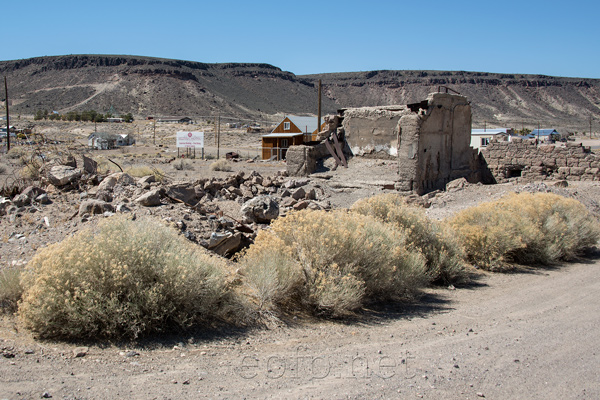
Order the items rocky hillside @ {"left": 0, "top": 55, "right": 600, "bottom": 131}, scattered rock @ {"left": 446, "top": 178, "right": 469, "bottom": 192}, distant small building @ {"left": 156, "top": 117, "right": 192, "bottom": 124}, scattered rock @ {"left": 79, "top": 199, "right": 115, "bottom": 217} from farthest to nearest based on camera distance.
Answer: rocky hillside @ {"left": 0, "top": 55, "right": 600, "bottom": 131} < distant small building @ {"left": 156, "top": 117, "right": 192, "bottom": 124} < scattered rock @ {"left": 446, "top": 178, "right": 469, "bottom": 192} < scattered rock @ {"left": 79, "top": 199, "right": 115, "bottom": 217}

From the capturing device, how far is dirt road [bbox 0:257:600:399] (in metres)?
3.88

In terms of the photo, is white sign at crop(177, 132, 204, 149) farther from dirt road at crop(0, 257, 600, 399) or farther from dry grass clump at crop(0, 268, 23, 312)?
dirt road at crop(0, 257, 600, 399)

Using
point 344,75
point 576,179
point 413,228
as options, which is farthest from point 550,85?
point 413,228

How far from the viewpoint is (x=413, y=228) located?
8219mm

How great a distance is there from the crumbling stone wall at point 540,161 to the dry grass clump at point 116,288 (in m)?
16.6

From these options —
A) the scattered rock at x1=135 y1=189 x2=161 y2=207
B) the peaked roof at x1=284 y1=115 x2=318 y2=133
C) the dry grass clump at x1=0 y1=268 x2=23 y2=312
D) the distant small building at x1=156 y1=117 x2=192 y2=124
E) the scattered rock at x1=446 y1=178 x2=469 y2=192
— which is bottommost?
the dry grass clump at x1=0 y1=268 x2=23 y2=312

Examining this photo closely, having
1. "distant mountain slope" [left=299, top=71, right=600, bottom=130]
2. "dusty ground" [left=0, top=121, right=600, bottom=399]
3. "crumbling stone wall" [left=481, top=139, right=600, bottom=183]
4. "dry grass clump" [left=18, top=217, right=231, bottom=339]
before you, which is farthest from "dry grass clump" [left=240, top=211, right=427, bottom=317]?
"distant mountain slope" [left=299, top=71, right=600, bottom=130]

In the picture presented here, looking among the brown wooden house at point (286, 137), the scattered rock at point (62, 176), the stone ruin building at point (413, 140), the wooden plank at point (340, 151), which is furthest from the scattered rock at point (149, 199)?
the brown wooden house at point (286, 137)

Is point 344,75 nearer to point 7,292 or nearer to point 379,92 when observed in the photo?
point 379,92

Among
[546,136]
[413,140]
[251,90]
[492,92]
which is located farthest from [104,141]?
[492,92]

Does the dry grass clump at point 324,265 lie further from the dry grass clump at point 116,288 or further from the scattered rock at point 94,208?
the scattered rock at point 94,208

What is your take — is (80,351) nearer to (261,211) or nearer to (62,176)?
(261,211)

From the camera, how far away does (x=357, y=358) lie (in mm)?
4648

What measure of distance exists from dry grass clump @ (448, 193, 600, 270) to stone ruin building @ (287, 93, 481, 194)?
485 cm
